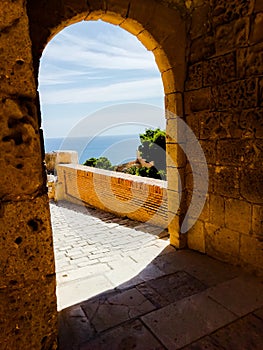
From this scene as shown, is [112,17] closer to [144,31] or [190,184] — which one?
[144,31]

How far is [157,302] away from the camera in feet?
7.04

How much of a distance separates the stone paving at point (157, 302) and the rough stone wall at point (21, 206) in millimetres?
506

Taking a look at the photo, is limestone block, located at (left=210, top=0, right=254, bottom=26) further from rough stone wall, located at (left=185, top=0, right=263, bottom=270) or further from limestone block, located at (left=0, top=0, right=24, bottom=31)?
limestone block, located at (left=0, top=0, right=24, bottom=31)

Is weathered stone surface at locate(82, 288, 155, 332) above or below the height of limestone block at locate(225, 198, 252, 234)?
below

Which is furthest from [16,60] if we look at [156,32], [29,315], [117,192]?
[117,192]

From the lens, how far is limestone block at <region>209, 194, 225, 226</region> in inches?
109

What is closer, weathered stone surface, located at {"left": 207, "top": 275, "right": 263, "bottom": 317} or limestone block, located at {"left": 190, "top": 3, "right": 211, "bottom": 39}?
weathered stone surface, located at {"left": 207, "top": 275, "right": 263, "bottom": 317}

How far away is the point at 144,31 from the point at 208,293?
2692mm

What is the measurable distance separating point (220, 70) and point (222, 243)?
1.85 metres

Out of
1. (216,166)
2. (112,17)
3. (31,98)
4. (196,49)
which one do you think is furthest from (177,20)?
(31,98)

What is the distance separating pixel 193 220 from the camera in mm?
3107

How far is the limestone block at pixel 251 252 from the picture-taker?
242cm

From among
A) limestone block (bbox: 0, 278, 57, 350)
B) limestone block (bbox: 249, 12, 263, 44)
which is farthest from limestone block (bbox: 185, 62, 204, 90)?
limestone block (bbox: 0, 278, 57, 350)

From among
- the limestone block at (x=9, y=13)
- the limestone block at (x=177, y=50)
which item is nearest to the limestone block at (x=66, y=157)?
the limestone block at (x=177, y=50)
